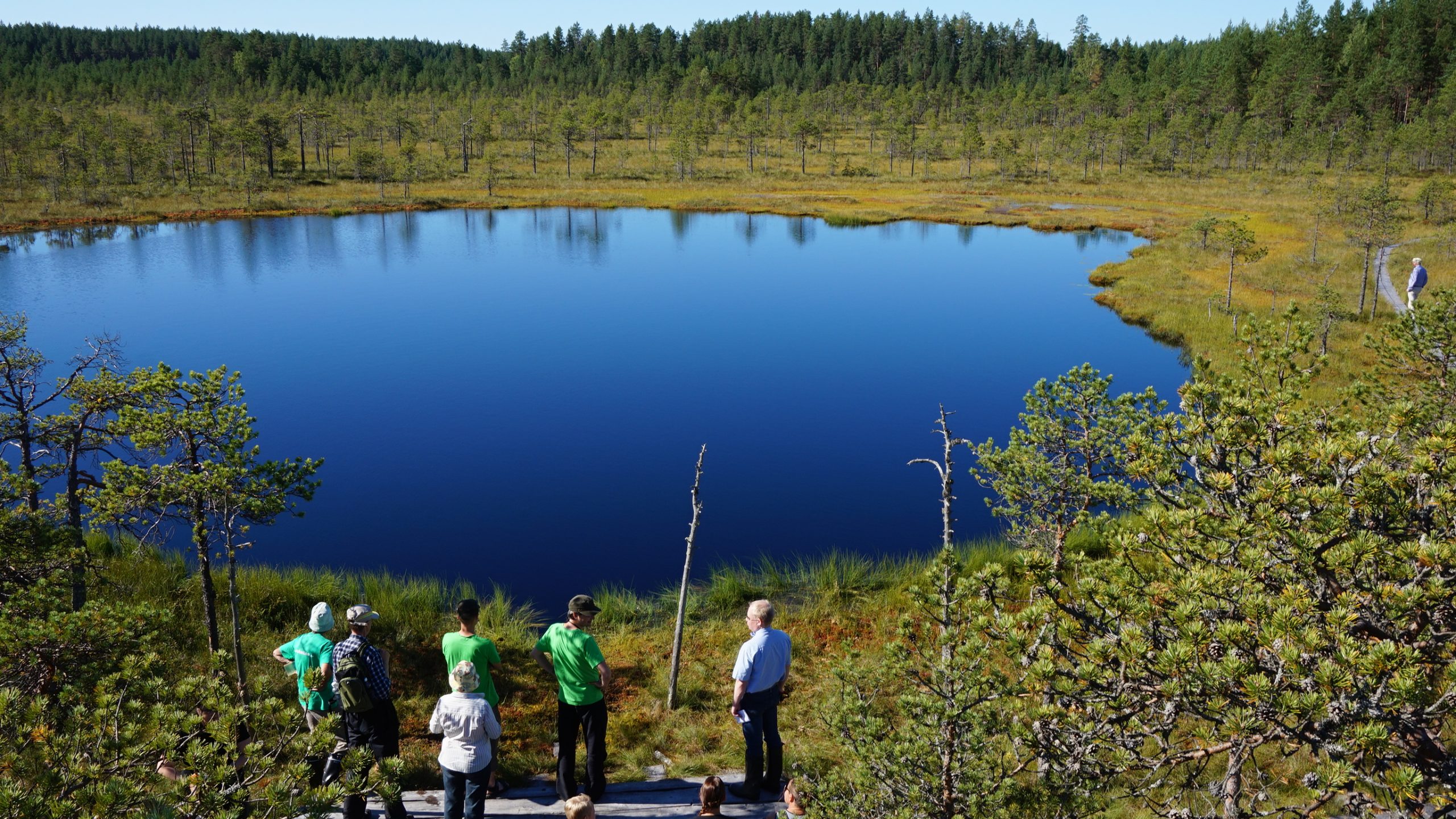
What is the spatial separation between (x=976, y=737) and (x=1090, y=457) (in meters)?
7.25

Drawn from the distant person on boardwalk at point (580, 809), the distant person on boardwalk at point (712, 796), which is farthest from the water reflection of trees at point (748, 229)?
the distant person on boardwalk at point (580, 809)

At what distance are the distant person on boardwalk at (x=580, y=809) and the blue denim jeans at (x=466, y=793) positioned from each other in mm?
1214

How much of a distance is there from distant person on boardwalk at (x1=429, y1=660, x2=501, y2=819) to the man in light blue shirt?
2.08 meters

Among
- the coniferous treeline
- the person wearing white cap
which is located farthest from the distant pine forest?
the person wearing white cap

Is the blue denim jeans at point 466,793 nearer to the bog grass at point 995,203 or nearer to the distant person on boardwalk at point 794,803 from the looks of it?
the distant person on boardwalk at point 794,803

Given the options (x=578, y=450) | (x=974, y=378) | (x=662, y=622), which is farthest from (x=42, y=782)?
(x=974, y=378)

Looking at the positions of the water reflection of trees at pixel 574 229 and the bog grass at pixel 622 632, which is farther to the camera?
the water reflection of trees at pixel 574 229

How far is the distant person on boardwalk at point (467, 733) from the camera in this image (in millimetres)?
6781

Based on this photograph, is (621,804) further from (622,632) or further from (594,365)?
(594,365)

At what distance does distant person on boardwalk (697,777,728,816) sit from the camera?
7.45 meters

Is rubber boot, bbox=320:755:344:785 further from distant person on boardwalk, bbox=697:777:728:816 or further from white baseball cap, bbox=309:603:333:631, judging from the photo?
distant person on boardwalk, bbox=697:777:728:816

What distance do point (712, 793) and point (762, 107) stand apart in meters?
123

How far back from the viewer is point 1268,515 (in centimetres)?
475

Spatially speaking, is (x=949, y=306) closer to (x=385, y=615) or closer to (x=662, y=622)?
(x=662, y=622)
